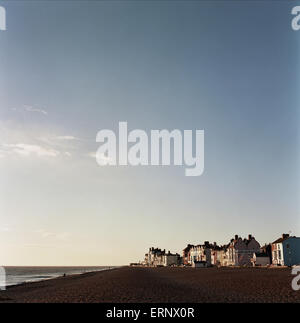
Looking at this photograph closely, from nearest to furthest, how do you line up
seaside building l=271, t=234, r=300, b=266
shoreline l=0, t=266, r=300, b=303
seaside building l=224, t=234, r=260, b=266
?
shoreline l=0, t=266, r=300, b=303, seaside building l=271, t=234, r=300, b=266, seaside building l=224, t=234, r=260, b=266

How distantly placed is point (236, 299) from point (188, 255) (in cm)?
16068

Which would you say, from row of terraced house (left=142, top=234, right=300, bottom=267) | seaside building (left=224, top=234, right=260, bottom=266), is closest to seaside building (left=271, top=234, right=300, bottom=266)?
row of terraced house (left=142, top=234, right=300, bottom=267)

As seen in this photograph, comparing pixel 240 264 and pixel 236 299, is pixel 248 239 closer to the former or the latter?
pixel 240 264

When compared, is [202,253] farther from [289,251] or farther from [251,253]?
[289,251]

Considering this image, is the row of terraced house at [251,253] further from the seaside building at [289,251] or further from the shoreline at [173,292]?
the shoreline at [173,292]

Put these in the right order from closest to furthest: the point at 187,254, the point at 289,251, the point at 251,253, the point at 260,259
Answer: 1. the point at 289,251
2. the point at 260,259
3. the point at 251,253
4. the point at 187,254

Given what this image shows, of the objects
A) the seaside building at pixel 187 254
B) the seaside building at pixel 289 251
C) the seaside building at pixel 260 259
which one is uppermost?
the seaside building at pixel 289 251

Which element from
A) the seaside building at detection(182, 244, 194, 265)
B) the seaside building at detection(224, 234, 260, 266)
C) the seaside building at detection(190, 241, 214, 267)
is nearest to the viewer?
the seaside building at detection(224, 234, 260, 266)

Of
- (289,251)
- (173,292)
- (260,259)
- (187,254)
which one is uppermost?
(173,292)

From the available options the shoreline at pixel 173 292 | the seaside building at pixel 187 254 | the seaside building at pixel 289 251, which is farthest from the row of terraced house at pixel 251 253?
the shoreline at pixel 173 292

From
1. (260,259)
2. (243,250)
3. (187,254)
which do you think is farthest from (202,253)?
(260,259)

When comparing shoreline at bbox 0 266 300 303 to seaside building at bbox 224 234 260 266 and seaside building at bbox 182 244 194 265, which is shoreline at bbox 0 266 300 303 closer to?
seaside building at bbox 224 234 260 266
